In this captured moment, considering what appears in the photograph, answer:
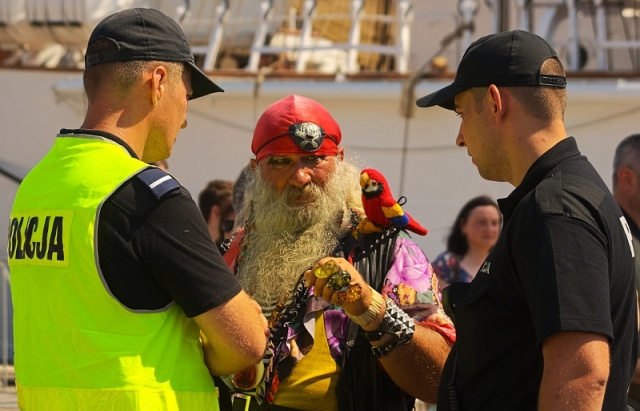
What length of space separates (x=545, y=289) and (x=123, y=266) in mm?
918

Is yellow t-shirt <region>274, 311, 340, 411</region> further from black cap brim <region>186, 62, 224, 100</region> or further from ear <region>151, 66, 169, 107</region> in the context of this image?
ear <region>151, 66, 169, 107</region>

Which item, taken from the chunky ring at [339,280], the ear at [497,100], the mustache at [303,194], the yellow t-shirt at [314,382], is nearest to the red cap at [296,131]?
the mustache at [303,194]

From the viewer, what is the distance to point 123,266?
2.41 meters

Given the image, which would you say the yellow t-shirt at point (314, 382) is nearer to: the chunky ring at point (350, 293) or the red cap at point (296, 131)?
the chunky ring at point (350, 293)

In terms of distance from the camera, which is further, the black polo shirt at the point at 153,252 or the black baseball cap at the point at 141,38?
the black baseball cap at the point at 141,38

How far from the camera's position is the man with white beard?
3049 millimetres

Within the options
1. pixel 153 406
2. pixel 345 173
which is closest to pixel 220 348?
pixel 153 406

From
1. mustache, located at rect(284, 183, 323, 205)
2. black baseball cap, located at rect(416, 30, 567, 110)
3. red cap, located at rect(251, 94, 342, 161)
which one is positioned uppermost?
black baseball cap, located at rect(416, 30, 567, 110)

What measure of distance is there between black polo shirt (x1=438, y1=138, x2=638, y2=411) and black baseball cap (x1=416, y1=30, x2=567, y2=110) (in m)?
0.17

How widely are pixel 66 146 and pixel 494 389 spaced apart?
1144mm

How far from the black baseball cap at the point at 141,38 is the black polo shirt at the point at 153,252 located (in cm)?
30

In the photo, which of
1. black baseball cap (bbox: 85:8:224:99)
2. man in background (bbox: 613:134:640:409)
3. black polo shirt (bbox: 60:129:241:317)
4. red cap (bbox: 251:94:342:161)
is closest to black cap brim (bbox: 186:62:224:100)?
black baseball cap (bbox: 85:8:224:99)

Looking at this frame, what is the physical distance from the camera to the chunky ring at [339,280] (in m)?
2.86

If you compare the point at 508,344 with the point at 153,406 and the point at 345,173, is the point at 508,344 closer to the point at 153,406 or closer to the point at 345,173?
the point at 153,406
